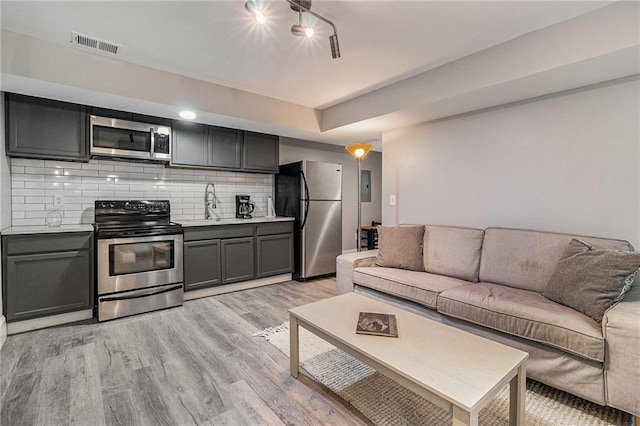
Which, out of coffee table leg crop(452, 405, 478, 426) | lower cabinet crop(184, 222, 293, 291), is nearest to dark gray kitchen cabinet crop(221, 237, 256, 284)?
lower cabinet crop(184, 222, 293, 291)

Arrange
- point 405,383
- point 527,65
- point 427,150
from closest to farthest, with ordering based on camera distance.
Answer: point 405,383, point 527,65, point 427,150

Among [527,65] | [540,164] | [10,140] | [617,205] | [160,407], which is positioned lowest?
[160,407]

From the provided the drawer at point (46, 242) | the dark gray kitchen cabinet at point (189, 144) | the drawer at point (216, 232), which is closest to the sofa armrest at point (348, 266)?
the drawer at point (216, 232)

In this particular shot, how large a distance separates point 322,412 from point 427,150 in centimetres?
289

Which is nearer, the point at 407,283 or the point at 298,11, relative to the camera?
the point at 298,11

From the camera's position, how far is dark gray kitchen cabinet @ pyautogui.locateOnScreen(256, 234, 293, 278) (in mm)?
4078

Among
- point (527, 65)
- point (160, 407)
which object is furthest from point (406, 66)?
point (160, 407)

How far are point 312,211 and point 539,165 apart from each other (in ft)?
8.80

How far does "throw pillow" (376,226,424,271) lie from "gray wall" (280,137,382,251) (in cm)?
239

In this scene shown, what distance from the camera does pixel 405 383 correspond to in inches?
52.9

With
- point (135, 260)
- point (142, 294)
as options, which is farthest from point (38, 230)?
point (142, 294)

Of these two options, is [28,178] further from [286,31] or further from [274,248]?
[286,31]

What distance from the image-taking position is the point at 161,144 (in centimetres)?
348

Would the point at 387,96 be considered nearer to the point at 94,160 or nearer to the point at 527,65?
the point at 527,65
